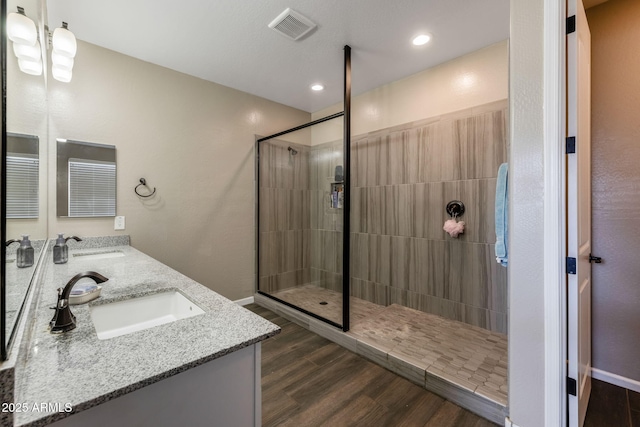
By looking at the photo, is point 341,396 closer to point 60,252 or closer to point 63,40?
point 60,252

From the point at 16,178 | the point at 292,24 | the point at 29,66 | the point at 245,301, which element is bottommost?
the point at 245,301

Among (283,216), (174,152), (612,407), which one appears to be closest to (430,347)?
(612,407)

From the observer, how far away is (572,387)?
1.33m

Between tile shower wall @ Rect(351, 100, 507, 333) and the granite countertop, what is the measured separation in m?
2.27

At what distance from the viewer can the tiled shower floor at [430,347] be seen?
5.77ft

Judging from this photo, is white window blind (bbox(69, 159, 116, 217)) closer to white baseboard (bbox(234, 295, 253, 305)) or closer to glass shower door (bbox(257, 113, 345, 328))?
glass shower door (bbox(257, 113, 345, 328))

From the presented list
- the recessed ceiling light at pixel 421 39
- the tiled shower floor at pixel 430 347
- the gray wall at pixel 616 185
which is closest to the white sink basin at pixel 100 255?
the tiled shower floor at pixel 430 347

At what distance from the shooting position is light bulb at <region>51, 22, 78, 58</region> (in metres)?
1.77

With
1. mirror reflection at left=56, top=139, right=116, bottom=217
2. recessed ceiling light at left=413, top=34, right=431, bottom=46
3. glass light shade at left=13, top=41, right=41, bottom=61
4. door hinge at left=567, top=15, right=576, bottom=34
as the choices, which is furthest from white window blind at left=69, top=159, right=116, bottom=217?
door hinge at left=567, top=15, right=576, bottom=34

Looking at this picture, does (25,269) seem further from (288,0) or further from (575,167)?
(575,167)

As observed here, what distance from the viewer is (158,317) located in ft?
4.33

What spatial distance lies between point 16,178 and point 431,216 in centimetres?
288

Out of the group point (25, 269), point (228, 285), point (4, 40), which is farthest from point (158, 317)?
point (228, 285)

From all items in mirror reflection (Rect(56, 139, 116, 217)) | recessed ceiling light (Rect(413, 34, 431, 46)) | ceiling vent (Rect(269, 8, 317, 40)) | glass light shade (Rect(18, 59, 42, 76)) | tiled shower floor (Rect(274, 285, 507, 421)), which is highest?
recessed ceiling light (Rect(413, 34, 431, 46))
